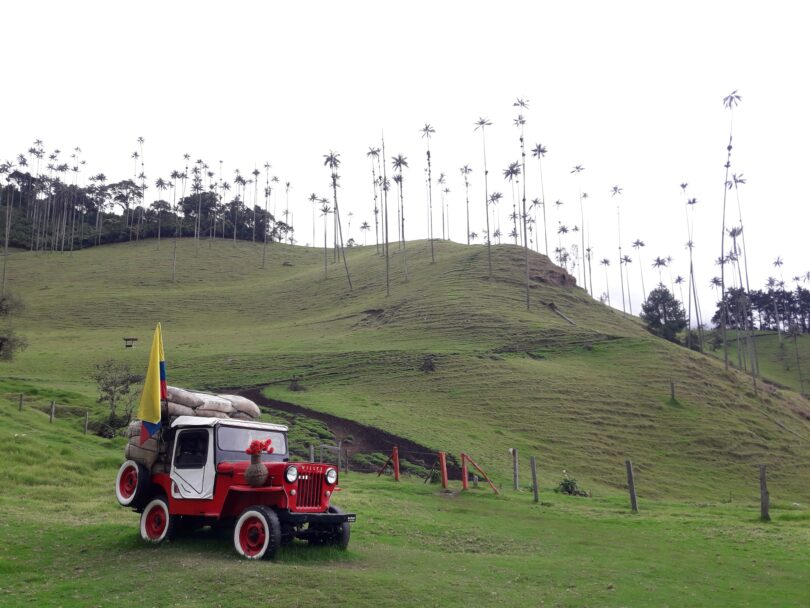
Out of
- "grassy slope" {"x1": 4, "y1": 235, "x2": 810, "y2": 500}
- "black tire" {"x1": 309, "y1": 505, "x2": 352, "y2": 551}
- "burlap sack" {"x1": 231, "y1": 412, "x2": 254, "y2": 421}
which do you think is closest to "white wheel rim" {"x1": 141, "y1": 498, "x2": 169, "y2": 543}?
"burlap sack" {"x1": 231, "y1": 412, "x2": 254, "y2": 421}

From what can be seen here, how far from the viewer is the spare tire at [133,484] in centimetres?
1593

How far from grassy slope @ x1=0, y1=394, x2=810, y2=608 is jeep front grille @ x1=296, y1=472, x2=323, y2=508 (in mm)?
1040

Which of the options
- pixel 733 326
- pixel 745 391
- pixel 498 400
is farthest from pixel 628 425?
pixel 733 326

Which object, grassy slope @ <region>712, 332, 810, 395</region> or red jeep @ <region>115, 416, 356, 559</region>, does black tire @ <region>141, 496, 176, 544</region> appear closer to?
red jeep @ <region>115, 416, 356, 559</region>

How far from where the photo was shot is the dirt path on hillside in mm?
37528

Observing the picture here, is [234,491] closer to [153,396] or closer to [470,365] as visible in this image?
[153,396]

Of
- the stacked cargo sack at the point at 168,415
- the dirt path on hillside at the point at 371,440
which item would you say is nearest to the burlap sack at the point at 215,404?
the stacked cargo sack at the point at 168,415

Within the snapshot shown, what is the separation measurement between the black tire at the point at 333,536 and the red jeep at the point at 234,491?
0.02m

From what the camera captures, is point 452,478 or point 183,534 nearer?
point 183,534

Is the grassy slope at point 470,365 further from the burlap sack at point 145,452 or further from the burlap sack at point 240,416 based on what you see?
the burlap sack at point 145,452

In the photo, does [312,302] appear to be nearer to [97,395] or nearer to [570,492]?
[97,395]

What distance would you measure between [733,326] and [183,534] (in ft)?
541

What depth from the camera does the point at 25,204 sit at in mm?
167625

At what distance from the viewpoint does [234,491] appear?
1496 cm
